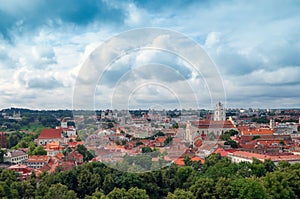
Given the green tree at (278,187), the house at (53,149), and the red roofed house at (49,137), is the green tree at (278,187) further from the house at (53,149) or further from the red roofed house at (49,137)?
the red roofed house at (49,137)

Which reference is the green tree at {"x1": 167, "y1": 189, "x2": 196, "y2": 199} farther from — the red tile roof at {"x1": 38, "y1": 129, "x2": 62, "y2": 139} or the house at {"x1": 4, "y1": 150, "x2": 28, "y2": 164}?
the red tile roof at {"x1": 38, "y1": 129, "x2": 62, "y2": 139}

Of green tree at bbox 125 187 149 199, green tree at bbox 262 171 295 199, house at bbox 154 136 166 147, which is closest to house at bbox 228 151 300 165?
green tree at bbox 262 171 295 199

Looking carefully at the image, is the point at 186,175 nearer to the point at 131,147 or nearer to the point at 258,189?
the point at 258,189

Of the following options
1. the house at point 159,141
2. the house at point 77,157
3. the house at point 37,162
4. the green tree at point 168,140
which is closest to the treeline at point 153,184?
the house at point 159,141

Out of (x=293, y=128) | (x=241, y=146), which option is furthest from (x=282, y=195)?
(x=293, y=128)

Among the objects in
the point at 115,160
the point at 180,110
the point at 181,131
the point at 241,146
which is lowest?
the point at 241,146

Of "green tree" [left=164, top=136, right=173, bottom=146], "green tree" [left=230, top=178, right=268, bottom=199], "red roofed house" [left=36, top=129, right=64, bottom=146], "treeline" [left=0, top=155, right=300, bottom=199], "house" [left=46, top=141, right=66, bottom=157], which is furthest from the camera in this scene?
"red roofed house" [left=36, top=129, right=64, bottom=146]

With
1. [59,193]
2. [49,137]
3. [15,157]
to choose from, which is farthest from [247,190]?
[49,137]
